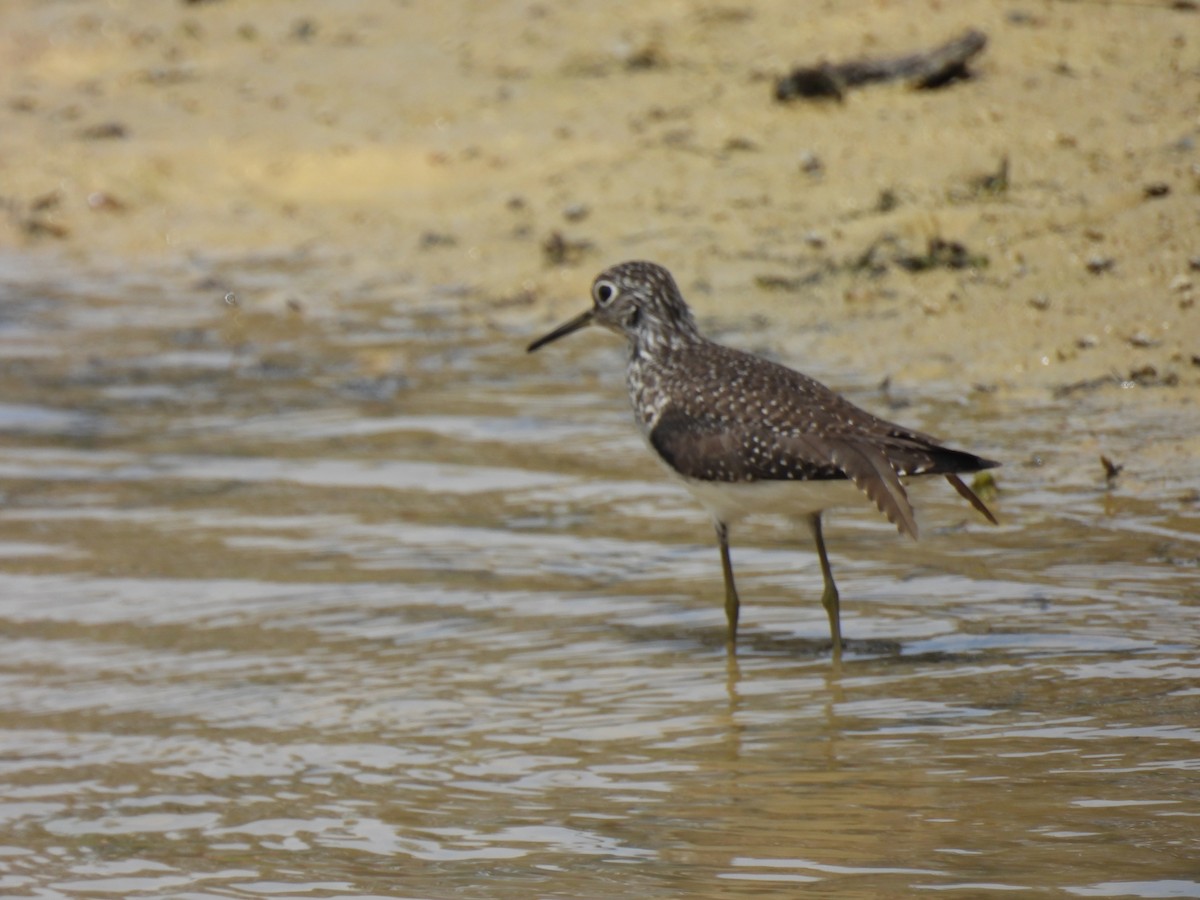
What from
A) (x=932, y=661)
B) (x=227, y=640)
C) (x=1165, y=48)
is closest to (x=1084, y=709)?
(x=932, y=661)

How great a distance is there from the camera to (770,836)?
483 centimetres

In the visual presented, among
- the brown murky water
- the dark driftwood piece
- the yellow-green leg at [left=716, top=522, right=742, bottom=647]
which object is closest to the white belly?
the yellow-green leg at [left=716, top=522, right=742, bottom=647]

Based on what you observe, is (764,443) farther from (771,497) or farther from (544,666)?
(544,666)

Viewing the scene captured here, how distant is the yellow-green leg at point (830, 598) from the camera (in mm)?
6246

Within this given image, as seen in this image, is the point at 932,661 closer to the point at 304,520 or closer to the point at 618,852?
the point at 618,852

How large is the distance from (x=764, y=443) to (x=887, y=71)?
22.5 feet

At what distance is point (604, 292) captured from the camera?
7469 millimetres

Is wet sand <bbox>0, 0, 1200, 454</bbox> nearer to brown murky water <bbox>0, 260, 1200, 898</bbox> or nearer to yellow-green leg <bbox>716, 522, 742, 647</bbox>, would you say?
brown murky water <bbox>0, 260, 1200, 898</bbox>

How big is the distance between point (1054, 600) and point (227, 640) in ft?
9.80

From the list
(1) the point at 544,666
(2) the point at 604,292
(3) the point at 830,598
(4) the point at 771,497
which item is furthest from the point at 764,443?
(2) the point at 604,292

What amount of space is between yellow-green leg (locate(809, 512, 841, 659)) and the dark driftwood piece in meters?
6.47

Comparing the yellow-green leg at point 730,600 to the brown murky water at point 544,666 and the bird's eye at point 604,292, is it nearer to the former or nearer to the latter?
the brown murky water at point 544,666

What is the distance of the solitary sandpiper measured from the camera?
5.94m

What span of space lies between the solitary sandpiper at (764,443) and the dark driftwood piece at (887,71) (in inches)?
227
